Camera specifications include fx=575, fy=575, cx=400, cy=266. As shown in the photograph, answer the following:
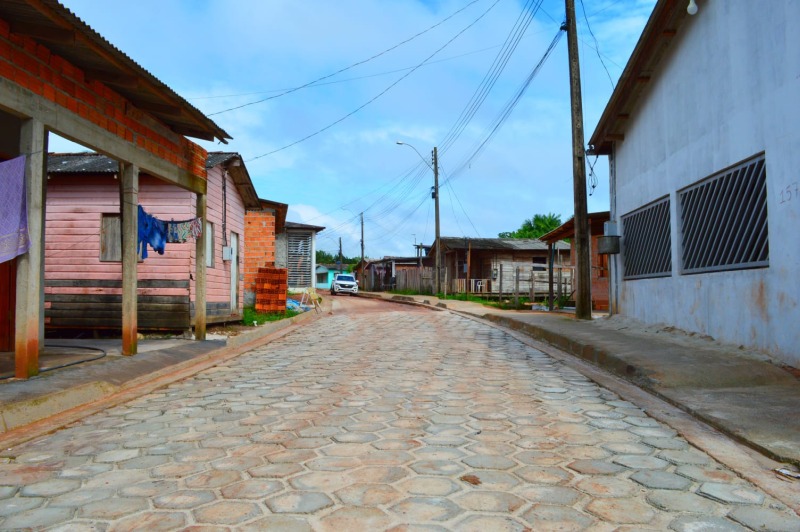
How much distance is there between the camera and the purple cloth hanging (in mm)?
5785

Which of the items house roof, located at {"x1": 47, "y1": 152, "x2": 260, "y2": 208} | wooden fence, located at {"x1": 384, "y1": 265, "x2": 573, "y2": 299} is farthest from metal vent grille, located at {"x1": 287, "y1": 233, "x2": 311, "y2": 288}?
house roof, located at {"x1": 47, "y1": 152, "x2": 260, "y2": 208}

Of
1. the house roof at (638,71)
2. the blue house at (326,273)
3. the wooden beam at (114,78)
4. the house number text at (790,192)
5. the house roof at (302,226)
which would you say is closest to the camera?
the house number text at (790,192)

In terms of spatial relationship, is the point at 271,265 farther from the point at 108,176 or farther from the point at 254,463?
the point at 254,463

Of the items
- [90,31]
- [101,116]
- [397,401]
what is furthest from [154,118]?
[397,401]

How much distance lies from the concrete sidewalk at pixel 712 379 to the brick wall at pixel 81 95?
7.29 meters

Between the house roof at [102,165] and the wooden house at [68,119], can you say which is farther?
the house roof at [102,165]

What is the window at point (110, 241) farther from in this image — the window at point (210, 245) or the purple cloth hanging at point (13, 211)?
the purple cloth hanging at point (13, 211)

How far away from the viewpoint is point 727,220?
26.8 feet

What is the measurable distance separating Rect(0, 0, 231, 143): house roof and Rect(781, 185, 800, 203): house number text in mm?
7694

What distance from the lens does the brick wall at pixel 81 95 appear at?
19.0 ft

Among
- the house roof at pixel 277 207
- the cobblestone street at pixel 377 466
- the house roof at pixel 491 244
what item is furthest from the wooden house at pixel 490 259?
the cobblestone street at pixel 377 466

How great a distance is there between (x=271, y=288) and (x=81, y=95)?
36.9ft

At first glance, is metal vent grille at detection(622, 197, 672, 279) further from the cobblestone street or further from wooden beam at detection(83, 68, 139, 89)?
wooden beam at detection(83, 68, 139, 89)

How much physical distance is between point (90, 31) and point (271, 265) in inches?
505
